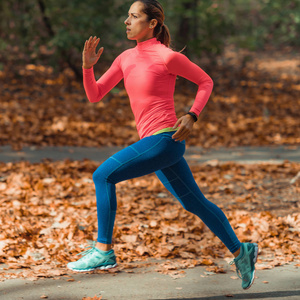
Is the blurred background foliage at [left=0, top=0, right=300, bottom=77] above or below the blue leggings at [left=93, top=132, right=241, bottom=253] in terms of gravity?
above

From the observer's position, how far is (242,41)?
16719mm

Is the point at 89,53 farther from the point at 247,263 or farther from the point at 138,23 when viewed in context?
the point at 247,263

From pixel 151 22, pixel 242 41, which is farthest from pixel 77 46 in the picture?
pixel 151 22

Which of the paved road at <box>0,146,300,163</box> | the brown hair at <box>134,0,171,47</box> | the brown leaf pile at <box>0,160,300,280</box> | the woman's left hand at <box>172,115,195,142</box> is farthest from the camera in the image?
the paved road at <box>0,146,300,163</box>

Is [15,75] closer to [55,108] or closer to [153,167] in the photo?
[55,108]

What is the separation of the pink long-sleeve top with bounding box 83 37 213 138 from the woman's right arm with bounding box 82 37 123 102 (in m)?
0.16

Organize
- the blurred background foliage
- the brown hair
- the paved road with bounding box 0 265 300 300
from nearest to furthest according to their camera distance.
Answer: the brown hair
the paved road with bounding box 0 265 300 300
the blurred background foliage

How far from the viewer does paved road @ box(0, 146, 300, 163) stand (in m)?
8.95

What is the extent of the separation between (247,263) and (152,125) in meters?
1.19

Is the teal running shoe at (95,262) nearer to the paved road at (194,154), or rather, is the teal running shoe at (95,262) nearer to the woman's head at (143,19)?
the woman's head at (143,19)

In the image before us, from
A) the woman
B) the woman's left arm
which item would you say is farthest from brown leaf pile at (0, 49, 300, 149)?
the woman's left arm

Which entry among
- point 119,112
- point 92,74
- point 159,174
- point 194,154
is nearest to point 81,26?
point 119,112

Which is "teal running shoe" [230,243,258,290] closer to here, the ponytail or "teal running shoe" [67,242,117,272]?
"teal running shoe" [67,242,117,272]

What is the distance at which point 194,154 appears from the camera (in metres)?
9.63
